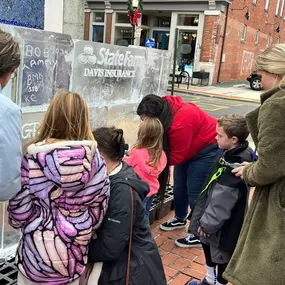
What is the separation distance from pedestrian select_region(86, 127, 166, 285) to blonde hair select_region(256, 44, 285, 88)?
0.89 m

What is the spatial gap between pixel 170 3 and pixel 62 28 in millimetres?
16211

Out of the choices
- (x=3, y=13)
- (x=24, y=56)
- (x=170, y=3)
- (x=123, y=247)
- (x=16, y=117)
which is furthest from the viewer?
(x=170, y=3)

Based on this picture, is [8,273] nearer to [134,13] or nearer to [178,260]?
[178,260]

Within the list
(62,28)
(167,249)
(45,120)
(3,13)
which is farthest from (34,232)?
(62,28)

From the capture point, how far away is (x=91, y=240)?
1986mm

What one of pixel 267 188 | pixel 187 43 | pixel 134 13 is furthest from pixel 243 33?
pixel 267 188

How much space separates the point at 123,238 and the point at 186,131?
158cm

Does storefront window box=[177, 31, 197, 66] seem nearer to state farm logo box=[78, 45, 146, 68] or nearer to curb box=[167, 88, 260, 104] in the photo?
curb box=[167, 88, 260, 104]

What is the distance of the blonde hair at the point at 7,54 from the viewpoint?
5.23 ft

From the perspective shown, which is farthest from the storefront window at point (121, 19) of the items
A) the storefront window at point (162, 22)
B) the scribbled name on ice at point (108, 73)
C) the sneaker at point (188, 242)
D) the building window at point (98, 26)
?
the sneaker at point (188, 242)

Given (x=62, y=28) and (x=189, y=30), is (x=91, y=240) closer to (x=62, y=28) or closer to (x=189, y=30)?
(x=62, y=28)

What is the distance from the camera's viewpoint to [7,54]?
5.25 ft

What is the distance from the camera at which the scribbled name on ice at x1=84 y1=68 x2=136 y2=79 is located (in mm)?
3360

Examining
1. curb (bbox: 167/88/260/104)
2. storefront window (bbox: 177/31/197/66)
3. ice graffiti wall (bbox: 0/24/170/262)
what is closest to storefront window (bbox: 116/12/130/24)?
storefront window (bbox: 177/31/197/66)
